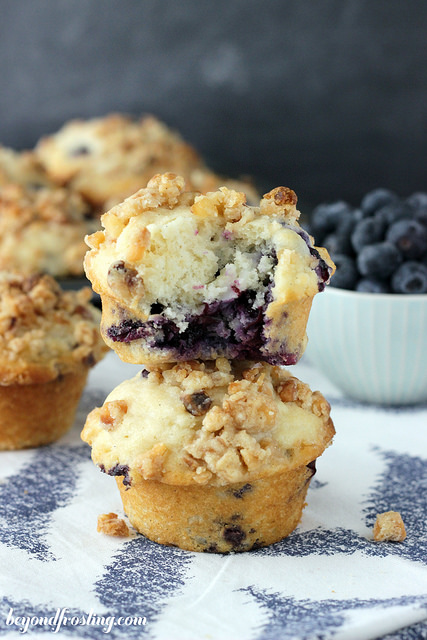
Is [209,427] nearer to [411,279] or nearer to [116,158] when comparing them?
[411,279]

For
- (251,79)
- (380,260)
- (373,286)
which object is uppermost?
(251,79)

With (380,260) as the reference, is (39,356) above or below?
below

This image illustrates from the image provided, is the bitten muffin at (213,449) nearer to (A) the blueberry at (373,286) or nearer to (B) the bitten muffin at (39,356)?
(B) the bitten muffin at (39,356)

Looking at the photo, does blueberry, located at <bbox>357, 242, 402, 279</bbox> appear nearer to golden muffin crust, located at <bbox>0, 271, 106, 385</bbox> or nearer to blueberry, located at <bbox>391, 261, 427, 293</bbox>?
blueberry, located at <bbox>391, 261, 427, 293</bbox>

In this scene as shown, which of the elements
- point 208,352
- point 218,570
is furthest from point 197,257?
point 218,570

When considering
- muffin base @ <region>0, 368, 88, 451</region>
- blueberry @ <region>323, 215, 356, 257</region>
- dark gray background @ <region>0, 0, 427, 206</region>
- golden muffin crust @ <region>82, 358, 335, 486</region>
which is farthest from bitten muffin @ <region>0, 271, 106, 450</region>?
dark gray background @ <region>0, 0, 427, 206</region>

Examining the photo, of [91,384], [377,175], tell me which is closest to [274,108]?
[377,175]

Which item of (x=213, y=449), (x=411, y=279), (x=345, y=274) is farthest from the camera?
(x=345, y=274)
